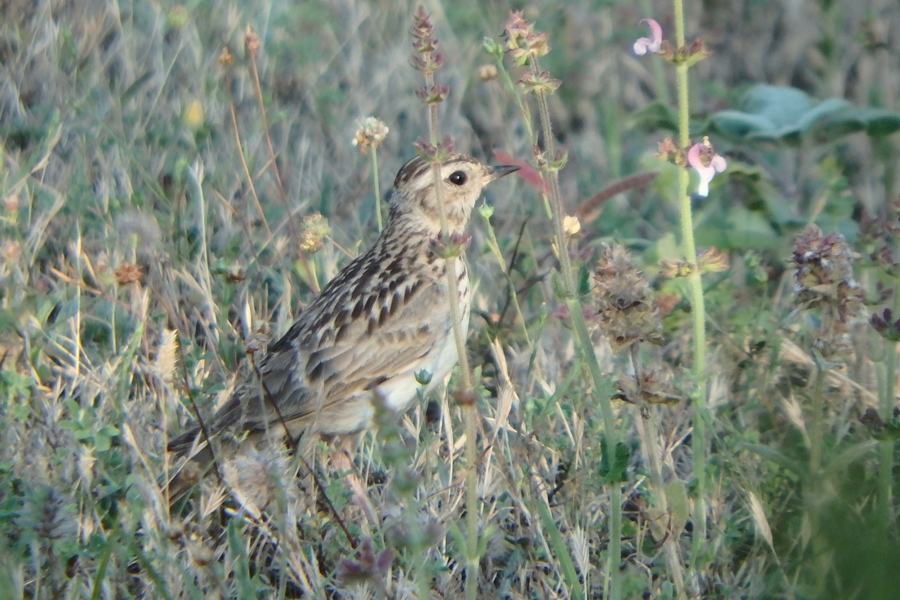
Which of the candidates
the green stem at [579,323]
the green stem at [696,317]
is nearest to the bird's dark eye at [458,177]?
the green stem at [696,317]

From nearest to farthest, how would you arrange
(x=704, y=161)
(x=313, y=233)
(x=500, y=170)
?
1. (x=704, y=161)
2. (x=313, y=233)
3. (x=500, y=170)

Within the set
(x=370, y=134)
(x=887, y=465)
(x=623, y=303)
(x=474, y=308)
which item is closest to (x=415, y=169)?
(x=370, y=134)

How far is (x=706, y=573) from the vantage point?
11.2 ft

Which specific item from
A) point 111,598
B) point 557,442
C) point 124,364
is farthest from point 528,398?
point 111,598

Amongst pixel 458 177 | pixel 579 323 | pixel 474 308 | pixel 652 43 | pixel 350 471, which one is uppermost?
pixel 652 43

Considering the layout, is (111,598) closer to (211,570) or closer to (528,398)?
(211,570)

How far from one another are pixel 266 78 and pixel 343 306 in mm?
2527

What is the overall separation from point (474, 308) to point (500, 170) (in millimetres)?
611

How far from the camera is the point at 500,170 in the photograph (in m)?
5.21

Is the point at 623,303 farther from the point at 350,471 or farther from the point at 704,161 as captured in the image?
the point at 350,471

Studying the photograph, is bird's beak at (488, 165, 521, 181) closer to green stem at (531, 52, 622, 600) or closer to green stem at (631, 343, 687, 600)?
green stem at (631, 343, 687, 600)

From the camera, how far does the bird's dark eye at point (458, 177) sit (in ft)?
17.1

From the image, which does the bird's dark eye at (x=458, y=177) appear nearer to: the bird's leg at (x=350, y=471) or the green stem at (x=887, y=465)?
the bird's leg at (x=350, y=471)

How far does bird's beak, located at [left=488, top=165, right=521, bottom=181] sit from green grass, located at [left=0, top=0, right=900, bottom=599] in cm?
27
